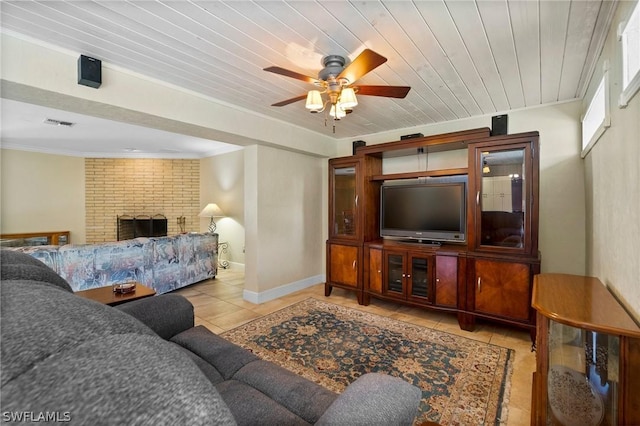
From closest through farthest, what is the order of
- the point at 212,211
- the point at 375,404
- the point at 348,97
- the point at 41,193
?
the point at 375,404 → the point at 348,97 → the point at 41,193 → the point at 212,211

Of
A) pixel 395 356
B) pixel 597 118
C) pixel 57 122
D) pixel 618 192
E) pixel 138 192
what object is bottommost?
pixel 395 356

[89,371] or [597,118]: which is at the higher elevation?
[597,118]

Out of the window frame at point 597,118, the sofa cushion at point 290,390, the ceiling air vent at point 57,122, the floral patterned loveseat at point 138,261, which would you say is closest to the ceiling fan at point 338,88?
the window frame at point 597,118

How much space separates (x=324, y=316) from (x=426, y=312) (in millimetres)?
1255

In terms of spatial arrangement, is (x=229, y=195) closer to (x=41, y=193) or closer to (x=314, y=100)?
(x=41, y=193)

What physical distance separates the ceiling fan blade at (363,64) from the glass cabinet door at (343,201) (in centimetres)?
200

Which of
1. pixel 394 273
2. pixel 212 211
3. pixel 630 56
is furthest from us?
pixel 212 211

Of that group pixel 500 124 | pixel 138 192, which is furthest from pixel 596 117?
pixel 138 192

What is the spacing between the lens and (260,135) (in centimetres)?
343

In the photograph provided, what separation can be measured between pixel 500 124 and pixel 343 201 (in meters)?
2.10

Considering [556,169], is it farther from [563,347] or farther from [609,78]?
[563,347]

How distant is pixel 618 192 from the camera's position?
1.60m

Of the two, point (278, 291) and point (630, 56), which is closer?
point (630, 56)

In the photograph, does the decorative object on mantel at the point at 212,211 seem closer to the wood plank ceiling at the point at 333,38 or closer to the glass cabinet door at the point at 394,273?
the wood plank ceiling at the point at 333,38
